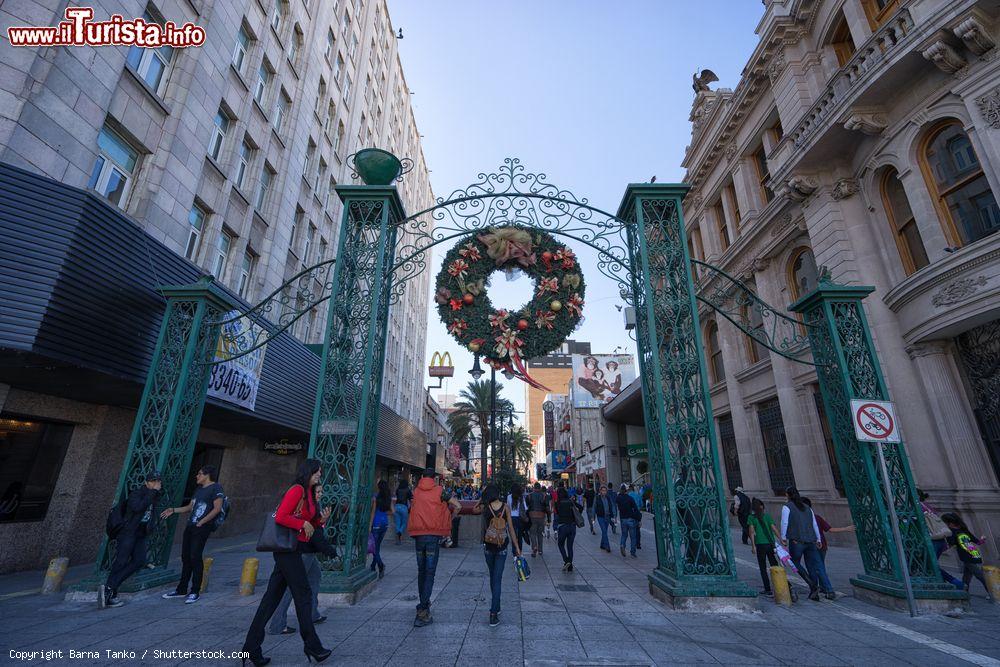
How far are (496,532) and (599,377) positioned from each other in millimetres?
42661

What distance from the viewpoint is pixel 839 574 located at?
9.24 m

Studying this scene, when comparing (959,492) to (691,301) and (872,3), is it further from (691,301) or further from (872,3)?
(872,3)

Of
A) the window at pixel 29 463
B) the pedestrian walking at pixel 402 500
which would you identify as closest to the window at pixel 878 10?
the pedestrian walking at pixel 402 500

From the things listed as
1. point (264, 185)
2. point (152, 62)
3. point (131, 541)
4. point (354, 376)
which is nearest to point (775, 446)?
point (354, 376)

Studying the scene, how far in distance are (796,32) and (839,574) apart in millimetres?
16964

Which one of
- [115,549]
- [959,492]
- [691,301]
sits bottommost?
[115,549]

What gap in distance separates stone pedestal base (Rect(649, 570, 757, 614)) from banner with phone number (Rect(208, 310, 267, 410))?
902 centimetres

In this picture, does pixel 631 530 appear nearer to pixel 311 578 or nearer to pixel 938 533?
pixel 938 533

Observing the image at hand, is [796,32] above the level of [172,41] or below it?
above

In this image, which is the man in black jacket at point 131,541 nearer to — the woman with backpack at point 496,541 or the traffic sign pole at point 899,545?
the woman with backpack at point 496,541

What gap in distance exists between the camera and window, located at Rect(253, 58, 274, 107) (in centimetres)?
1588

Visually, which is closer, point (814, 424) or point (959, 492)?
point (959, 492)

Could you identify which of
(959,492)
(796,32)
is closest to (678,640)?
(959,492)

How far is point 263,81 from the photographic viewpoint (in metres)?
16.5
